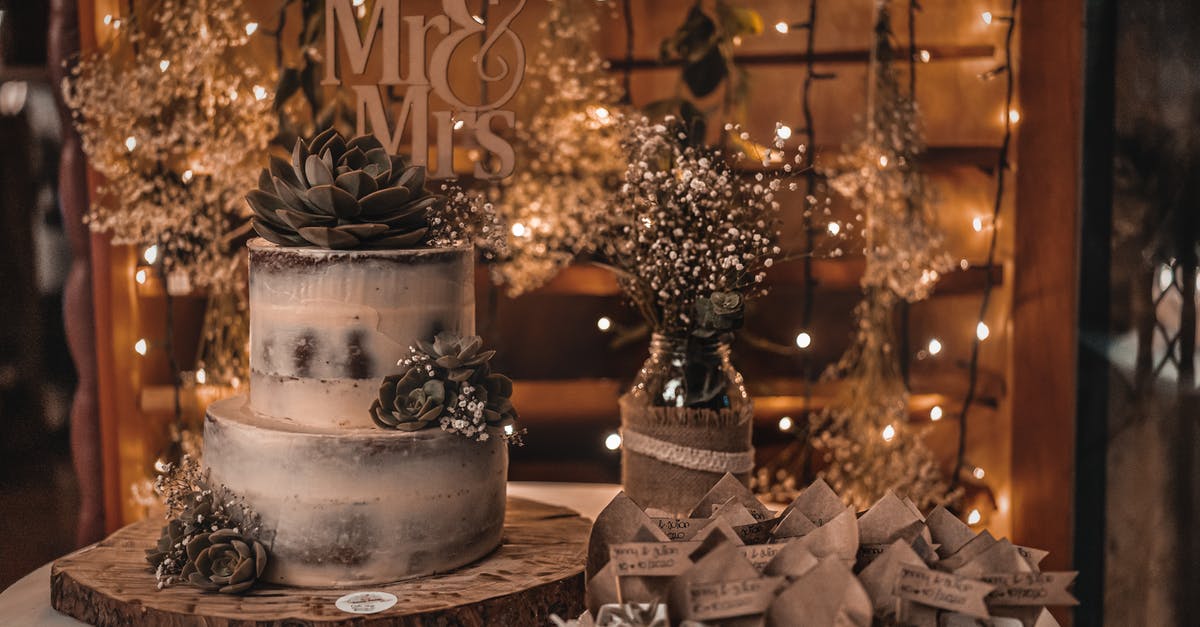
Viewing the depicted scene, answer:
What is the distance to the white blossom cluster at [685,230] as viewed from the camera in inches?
68.9

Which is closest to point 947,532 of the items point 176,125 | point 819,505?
point 819,505

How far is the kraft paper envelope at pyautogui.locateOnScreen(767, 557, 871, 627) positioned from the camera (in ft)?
3.42

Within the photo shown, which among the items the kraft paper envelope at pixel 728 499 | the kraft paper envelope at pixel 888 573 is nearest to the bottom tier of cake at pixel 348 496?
the kraft paper envelope at pixel 728 499

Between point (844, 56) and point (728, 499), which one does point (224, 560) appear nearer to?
point (728, 499)

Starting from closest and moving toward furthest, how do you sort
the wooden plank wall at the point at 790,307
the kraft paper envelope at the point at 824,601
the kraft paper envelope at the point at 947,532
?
the kraft paper envelope at the point at 824,601, the kraft paper envelope at the point at 947,532, the wooden plank wall at the point at 790,307

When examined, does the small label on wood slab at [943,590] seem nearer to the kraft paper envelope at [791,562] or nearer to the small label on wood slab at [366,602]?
the kraft paper envelope at [791,562]

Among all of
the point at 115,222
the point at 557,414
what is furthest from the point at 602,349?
the point at 115,222

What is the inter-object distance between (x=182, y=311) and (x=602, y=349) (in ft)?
3.58

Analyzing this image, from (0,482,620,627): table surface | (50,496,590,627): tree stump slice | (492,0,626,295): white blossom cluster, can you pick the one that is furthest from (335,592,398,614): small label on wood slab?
(492,0,626,295): white blossom cluster

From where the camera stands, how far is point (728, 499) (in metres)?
1.39

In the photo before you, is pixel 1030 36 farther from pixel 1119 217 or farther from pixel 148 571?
pixel 148 571

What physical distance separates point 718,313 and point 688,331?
0.31 ft

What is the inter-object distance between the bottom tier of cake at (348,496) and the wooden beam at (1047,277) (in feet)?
5.00

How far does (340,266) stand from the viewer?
1.43 meters
